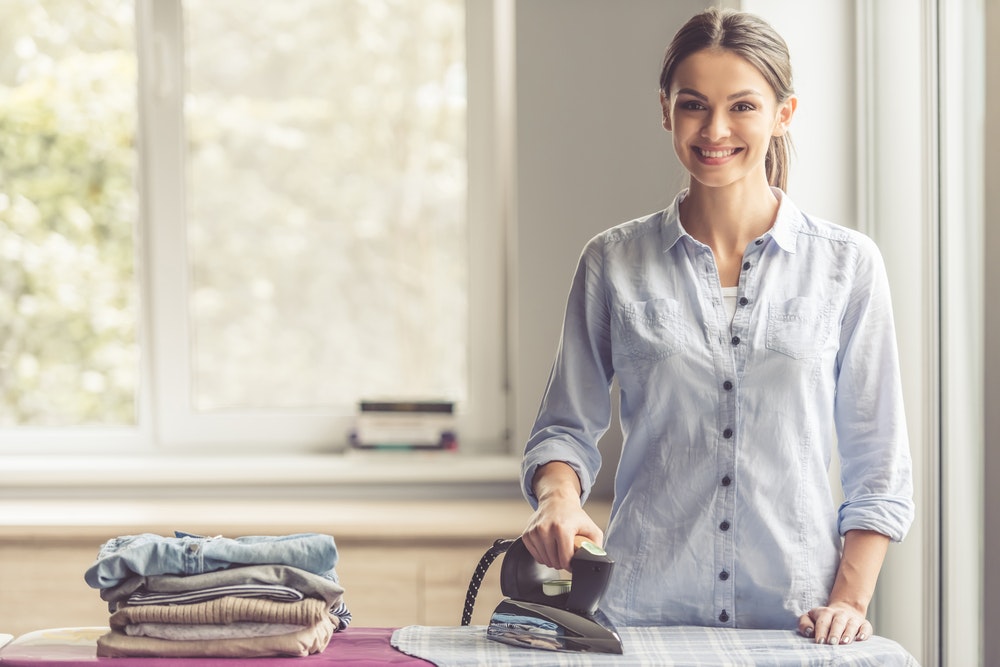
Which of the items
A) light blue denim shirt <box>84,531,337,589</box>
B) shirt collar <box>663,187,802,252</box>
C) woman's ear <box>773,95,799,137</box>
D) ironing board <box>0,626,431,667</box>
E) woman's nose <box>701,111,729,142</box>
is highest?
woman's ear <box>773,95,799,137</box>

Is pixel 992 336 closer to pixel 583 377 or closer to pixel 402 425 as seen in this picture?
pixel 583 377

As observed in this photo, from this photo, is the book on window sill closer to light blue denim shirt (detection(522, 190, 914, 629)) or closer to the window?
the window

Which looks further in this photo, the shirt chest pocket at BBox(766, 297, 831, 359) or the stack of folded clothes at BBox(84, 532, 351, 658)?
the shirt chest pocket at BBox(766, 297, 831, 359)

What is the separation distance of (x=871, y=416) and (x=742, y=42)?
47 cm

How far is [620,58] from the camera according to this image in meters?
2.49

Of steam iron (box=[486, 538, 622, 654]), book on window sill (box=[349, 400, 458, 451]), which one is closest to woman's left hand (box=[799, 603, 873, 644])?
steam iron (box=[486, 538, 622, 654])

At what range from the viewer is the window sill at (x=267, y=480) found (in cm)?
254

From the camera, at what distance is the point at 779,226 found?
50.8 inches

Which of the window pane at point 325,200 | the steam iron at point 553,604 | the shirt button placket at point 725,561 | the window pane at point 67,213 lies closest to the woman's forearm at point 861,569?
the shirt button placket at point 725,561

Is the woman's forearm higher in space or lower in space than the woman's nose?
lower

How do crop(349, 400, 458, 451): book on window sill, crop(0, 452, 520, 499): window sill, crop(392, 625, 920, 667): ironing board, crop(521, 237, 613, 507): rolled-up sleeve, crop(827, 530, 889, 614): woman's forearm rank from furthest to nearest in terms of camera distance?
crop(349, 400, 458, 451): book on window sill → crop(0, 452, 520, 499): window sill → crop(521, 237, 613, 507): rolled-up sleeve → crop(827, 530, 889, 614): woman's forearm → crop(392, 625, 920, 667): ironing board

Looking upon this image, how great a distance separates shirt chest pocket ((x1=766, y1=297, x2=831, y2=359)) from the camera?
126 cm

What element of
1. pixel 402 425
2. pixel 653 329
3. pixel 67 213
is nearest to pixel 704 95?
pixel 653 329

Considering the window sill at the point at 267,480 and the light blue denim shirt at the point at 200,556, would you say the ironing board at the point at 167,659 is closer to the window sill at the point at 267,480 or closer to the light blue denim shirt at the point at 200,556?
the light blue denim shirt at the point at 200,556
